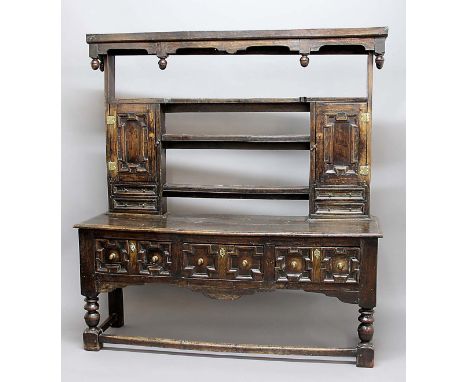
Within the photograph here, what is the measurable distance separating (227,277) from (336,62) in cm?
198

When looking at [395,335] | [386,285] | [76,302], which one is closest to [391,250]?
[386,285]

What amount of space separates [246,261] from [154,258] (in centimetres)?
60

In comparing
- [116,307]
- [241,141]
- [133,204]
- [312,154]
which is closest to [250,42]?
[241,141]

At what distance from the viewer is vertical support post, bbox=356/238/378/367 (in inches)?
158

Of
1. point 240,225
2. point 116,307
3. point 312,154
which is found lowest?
point 116,307

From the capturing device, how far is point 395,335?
15.2 ft

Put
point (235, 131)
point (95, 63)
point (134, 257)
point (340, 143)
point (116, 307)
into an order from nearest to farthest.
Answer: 1. point (134, 257)
2. point (340, 143)
3. point (95, 63)
4. point (116, 307)
5. point (235, 131)

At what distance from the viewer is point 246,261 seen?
162 inches

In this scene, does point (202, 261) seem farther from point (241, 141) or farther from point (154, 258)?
point (241, 141)

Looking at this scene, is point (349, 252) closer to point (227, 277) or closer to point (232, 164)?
point (227, 277)

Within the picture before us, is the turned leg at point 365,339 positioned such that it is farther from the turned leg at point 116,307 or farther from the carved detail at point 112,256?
the turned leg at point 116,307

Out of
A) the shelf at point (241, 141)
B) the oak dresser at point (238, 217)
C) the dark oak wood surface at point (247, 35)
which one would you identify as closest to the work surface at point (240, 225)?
the oak dresser at point (238, 217)

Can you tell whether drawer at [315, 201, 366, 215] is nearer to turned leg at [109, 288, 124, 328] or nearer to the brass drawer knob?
the brass drawer knob

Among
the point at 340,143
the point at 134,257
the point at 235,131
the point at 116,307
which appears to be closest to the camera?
the point at 134,257
